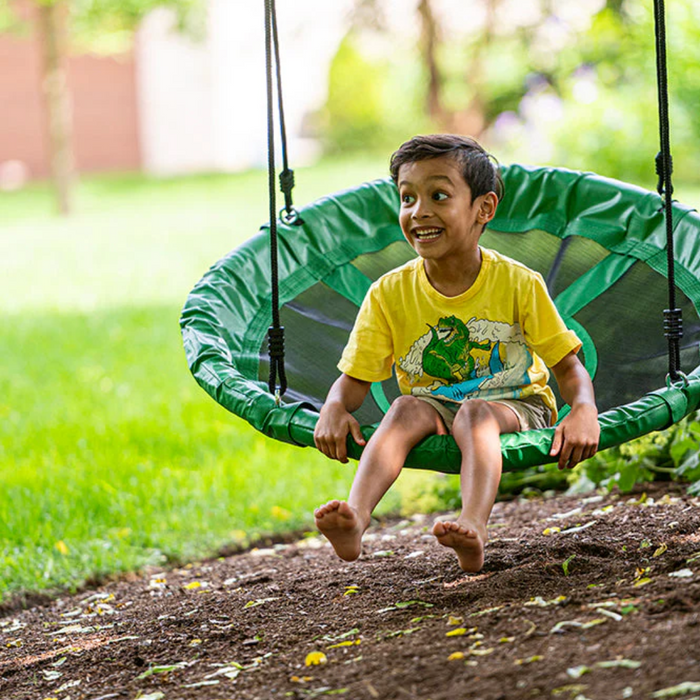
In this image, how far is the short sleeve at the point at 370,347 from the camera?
266 cm

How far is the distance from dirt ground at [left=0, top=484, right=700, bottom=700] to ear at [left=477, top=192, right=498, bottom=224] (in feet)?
2.71

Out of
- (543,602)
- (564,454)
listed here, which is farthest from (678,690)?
(564,454)

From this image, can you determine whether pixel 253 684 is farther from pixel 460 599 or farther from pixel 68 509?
pixel 68 509

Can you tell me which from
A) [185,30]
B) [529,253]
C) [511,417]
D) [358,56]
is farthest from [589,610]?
[358,56]

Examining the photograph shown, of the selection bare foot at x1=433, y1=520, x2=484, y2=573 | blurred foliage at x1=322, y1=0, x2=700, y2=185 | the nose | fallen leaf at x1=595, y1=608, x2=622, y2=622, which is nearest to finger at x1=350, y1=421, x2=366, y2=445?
bare foot at x1=433, y1=520, x2=484, y2=573

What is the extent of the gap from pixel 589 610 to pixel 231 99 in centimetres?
1833

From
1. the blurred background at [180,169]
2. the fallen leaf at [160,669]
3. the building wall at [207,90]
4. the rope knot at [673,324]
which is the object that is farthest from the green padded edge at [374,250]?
Result: the building wall at [207,90]

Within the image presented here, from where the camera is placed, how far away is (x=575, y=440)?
228 centimetres

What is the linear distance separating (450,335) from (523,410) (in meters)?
0.25

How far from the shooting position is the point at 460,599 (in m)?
2.39

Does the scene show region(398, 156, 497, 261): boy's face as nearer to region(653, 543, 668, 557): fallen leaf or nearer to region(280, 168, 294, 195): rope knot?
region(280, 168, 294, 195): rope knot

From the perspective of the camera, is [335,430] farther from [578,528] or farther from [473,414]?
[578,528]

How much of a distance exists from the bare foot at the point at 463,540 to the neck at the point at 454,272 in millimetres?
691

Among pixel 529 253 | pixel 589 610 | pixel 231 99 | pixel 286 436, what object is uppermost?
pixel 231 99
